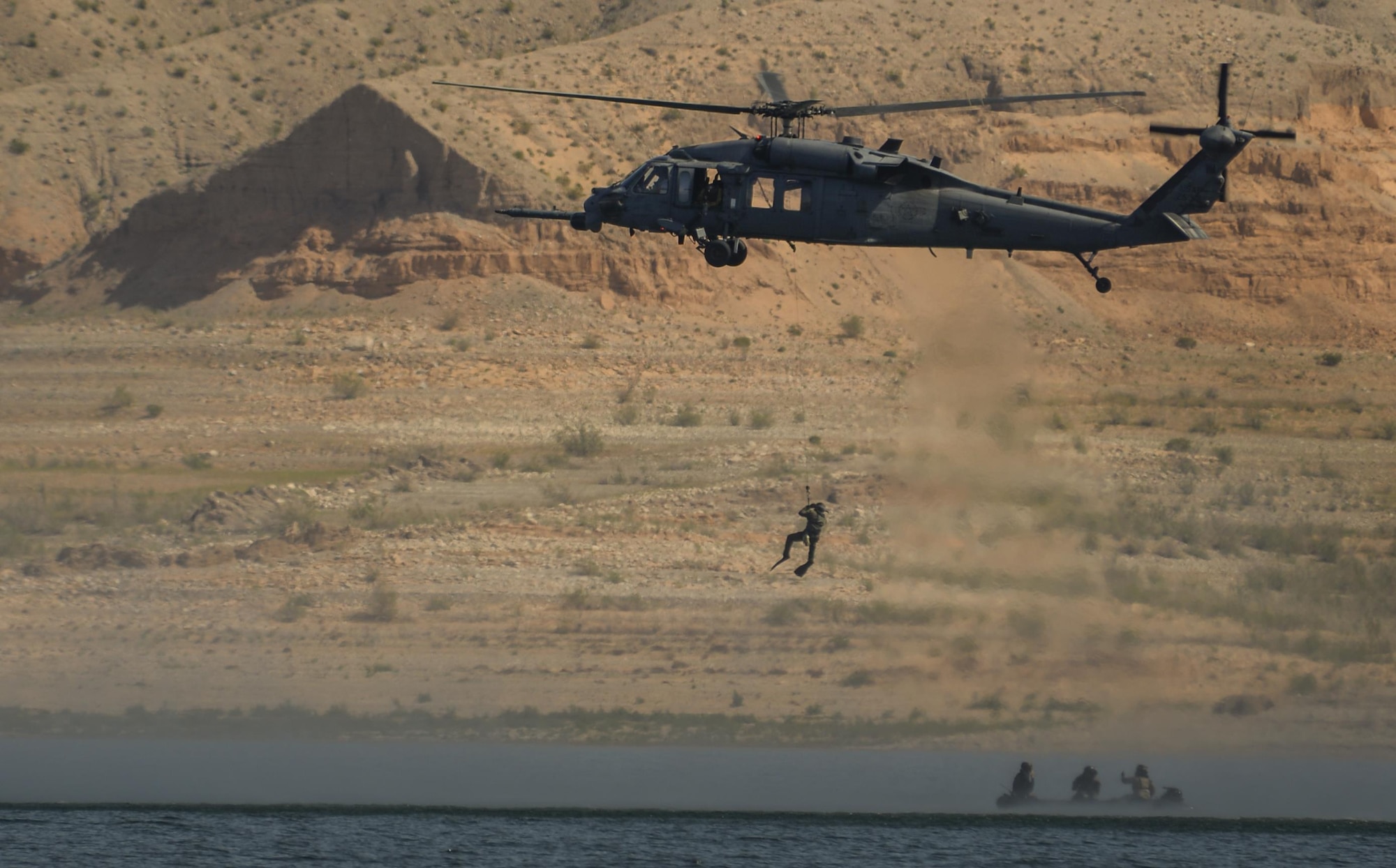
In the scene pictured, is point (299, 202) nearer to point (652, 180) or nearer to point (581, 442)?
point (581, 442)

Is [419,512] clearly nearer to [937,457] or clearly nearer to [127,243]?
[937,457]

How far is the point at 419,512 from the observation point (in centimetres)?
5156

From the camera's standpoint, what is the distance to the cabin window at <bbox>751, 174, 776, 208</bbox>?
2995 centimetres

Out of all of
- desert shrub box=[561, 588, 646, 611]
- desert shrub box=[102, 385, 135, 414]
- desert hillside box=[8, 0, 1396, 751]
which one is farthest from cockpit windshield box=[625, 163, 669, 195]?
desert shrub box=[102, 385, 135, 414]

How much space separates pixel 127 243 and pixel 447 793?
41580 mm

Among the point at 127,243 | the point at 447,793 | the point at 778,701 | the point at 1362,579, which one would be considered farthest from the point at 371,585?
the point at 127,243

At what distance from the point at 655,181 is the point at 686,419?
28.6 m

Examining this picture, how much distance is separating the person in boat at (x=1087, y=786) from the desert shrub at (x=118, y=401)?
3641 cm

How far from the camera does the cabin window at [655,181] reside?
30578mm

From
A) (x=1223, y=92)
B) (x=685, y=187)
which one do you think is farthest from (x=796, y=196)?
(x=1223, y=92)

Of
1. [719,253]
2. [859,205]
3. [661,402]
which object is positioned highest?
[661,402]

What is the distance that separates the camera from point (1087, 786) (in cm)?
3872

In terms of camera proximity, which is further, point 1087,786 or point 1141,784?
point 1141,784

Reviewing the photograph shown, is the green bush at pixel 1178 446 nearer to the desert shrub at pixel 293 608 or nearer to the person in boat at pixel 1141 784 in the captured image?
the person in boat at pixel 1141 784
